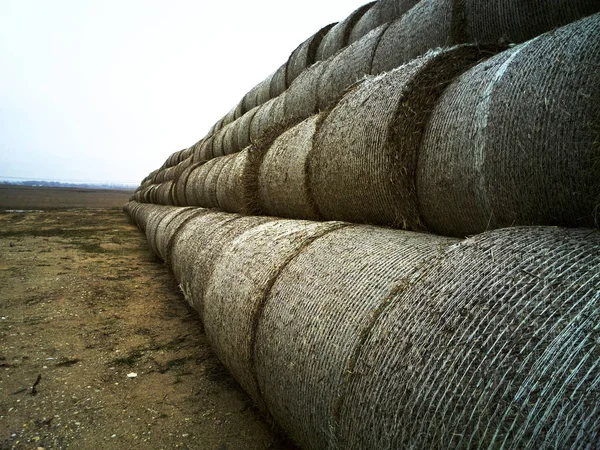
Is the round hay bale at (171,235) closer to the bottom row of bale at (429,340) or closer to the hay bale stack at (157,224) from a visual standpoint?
the hay bale stack at (157,224)

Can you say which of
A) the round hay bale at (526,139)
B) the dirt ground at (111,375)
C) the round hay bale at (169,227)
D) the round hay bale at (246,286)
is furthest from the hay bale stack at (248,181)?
the round hay bale at (526,139)

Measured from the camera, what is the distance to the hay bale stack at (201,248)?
2395 millimetres

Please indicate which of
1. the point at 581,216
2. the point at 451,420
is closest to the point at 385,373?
the point at 451,420

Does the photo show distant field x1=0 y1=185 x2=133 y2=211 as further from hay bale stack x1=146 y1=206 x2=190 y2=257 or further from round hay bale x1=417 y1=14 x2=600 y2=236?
round hay bale x1=417 y1=14 x2=600 y2=236

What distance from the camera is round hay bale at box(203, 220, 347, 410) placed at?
1.54 m

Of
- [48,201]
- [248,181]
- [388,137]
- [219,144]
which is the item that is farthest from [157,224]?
[48,201]

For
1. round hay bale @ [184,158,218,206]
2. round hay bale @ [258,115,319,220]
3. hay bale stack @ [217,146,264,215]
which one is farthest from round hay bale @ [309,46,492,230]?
round hay bale @ [184,158,218,206]

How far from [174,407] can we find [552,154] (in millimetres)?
1847

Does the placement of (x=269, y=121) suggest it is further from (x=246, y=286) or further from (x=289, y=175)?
(x=246, y=286)

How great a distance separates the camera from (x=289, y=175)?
99.8 inches

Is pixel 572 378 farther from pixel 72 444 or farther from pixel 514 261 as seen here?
pixel 72 444

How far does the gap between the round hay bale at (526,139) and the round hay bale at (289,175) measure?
1.02m

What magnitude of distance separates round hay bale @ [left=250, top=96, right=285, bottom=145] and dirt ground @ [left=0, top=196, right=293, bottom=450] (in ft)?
5.69

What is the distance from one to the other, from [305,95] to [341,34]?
90cm
